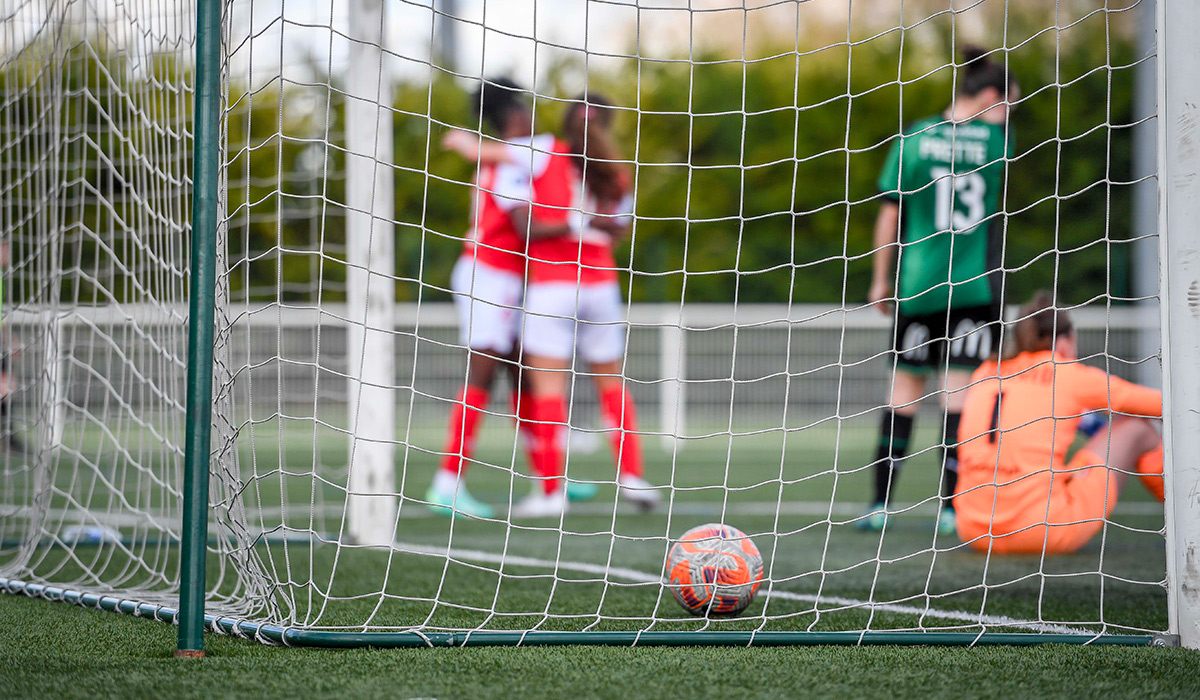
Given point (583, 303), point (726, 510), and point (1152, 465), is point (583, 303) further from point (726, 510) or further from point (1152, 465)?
point (1152, 465)

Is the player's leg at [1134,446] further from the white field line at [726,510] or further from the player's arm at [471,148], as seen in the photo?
the player's arm at [471,148]

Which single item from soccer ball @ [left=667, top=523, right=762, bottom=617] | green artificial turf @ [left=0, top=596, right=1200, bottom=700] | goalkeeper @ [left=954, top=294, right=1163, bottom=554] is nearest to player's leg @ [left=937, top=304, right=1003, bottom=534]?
goalkeeper @ [left=954, top=294, right=1163, bottom=554]

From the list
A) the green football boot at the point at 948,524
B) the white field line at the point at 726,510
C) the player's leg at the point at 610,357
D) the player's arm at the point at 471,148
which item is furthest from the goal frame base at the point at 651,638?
the player's leg at the point at 610,357

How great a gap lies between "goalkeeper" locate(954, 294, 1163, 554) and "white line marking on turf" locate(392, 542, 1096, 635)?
2.65 feet

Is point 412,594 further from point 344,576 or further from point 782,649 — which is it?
point 782,649

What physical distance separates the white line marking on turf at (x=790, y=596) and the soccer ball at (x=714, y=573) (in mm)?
62

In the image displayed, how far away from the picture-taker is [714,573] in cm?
269

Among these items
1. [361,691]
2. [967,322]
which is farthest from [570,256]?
[361,691]

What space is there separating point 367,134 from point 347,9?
0.47 metres

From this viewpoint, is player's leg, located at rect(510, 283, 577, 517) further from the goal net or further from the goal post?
the goal post

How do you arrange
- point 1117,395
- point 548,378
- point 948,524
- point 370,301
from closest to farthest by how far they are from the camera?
point 1117,395, point 370,301, point 948,524, point 548,378

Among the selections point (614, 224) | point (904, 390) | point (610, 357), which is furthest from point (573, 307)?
point (904, 390)

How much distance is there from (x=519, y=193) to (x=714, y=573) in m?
2.75

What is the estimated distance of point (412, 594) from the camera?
3.04 meters
